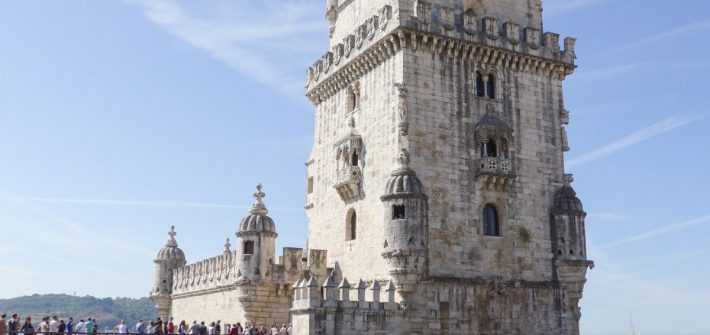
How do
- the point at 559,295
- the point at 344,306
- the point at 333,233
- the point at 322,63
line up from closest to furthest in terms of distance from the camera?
the point at 344,306, the point at 559,295, the point at 333,233, the point at 322,63

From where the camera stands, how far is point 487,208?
1299 inches

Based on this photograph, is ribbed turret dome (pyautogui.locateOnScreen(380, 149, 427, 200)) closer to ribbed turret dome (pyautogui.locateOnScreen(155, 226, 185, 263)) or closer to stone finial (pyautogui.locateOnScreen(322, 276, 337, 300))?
stone finial (pyautogui.locateOnScreen(322, 276, 337, 300))

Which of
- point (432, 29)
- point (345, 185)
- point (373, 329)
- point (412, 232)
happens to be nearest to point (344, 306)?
point (373, 329)

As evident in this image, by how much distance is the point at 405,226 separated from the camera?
30031mm

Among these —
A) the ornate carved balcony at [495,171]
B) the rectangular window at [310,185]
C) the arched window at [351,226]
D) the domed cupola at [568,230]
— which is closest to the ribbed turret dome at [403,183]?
the ornate carved balcony at [495,171]

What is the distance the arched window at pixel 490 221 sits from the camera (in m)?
32.8

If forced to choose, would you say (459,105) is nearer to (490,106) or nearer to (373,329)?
(490,106)

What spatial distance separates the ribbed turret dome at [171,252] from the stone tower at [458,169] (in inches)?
624

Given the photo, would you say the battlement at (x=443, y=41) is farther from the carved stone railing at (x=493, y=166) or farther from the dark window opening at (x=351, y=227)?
the dark window opening at (x=351, y=227)

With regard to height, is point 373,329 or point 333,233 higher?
point 333,233

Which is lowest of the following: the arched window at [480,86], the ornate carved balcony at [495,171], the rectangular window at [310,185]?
the ornate carved balcony at [495,171]

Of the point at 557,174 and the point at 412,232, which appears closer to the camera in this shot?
the point at 412,232

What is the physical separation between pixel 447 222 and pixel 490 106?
20.1 ft

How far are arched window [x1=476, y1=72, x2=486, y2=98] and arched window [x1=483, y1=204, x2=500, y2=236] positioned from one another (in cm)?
516
